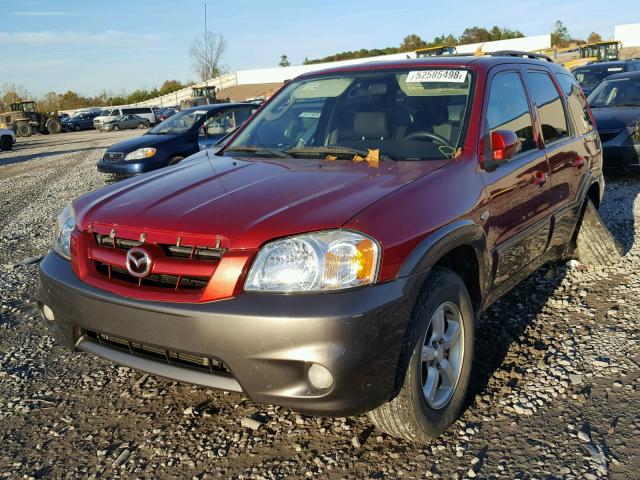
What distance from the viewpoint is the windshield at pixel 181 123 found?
11242 mm

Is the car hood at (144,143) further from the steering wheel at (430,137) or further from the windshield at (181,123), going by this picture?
the steering wheel at (430,137)

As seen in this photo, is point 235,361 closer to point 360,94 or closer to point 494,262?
point 494,262

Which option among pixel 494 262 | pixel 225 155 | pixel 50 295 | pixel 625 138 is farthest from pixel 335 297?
pixel 625 138

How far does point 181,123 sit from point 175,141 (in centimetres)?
73

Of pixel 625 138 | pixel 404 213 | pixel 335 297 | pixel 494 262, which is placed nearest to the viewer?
pixel 335 297

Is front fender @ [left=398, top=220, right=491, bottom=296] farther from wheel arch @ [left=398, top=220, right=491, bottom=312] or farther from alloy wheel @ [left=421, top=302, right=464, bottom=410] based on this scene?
alloy wheel @ [left=421, top=302, right=464, bottom=410]

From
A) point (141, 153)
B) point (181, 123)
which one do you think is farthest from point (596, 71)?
point (141, 153)

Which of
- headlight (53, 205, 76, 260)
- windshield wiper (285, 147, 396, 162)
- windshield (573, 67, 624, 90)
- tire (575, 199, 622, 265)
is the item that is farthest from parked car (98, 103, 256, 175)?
windshield (573, 67, 624, 90)

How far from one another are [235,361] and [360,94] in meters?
2.18

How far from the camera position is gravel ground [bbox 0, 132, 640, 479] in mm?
2605

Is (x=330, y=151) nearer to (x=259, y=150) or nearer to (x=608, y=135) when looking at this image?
(x=259, y=150)

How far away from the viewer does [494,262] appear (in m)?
3.19

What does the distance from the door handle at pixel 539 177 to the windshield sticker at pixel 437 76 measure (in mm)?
756

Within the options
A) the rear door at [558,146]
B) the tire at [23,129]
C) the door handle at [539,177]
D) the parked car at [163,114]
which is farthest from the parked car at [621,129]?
the tire at [23,129]
